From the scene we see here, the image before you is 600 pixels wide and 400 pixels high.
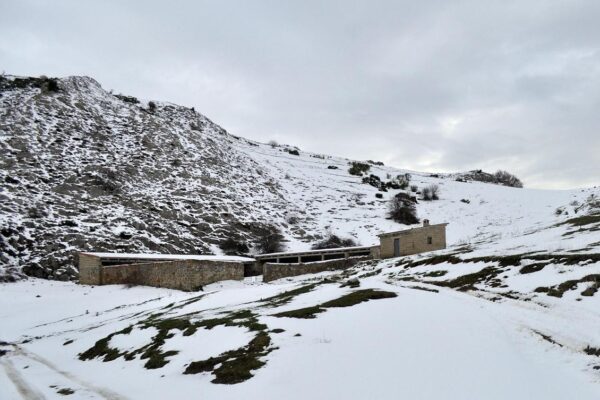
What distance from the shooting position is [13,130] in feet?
242

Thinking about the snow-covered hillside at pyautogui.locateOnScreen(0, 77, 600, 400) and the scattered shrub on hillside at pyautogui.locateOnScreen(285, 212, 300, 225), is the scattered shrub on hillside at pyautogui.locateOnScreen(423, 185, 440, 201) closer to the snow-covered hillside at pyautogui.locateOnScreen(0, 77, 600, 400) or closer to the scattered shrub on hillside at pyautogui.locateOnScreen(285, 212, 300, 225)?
the snow-covered hillside at pyautogui.locateOnScreen(0, 77, 600, 400)

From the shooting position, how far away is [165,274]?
45531mm

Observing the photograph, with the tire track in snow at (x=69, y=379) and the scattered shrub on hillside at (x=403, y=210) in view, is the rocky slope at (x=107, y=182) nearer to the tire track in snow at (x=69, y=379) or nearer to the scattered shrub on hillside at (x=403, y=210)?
the scattered shrub on hillside at (x=403, y=210)

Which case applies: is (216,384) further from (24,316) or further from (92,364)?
(24,316)

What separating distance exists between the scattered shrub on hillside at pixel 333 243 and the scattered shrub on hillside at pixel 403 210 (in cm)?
1626

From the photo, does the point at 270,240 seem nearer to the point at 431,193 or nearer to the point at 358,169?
the point at 431,193

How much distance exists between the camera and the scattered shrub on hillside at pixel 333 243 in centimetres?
6725

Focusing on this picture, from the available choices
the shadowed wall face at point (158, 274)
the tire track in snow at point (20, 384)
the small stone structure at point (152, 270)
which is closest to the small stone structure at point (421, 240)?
the small stone structure at point (152, 270)

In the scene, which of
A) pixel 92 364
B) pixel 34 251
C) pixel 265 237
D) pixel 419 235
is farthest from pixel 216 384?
pixel 265 237

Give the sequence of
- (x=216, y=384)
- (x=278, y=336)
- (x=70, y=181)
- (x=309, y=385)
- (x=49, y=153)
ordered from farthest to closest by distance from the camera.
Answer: (x=49, y=153), (x=70, y=181), (x=278, y=336), (x=216, y=384), (x=309, y=385)

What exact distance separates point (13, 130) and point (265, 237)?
4386 centimetres

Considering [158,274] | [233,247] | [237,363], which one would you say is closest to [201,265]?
[158,274]

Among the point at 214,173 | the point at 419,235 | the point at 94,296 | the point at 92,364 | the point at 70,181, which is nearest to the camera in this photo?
the point at 92,364

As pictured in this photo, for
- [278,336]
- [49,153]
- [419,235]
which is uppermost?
[49,153]
